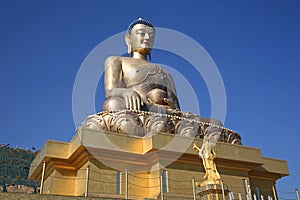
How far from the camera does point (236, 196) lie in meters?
8.47

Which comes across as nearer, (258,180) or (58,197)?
(58,197)

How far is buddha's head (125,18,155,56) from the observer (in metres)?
13.5

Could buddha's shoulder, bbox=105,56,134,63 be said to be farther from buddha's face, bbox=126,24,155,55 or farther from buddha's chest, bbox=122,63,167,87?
buddha's face, bbox=126,24,155,55

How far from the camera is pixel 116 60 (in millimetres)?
12156

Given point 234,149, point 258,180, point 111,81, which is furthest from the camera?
point 111,81

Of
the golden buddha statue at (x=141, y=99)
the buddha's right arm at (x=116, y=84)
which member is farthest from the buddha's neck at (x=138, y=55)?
the buddha's right arm at (x=116, y=84)

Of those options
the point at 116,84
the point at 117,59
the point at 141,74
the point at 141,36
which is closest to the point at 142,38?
the point at 141,36

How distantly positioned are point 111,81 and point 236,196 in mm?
5239

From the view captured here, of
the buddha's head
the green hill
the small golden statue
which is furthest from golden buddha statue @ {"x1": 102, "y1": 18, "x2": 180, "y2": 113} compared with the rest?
the green hill

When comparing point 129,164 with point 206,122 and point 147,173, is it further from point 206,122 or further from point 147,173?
point 206,122

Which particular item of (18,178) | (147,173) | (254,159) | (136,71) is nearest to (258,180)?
(254,159)

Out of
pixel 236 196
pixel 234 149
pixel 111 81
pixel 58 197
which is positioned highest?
pixel 111 81

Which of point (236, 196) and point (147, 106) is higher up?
point (147, 106)

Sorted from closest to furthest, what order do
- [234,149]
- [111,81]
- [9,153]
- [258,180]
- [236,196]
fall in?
[236,196]
[234,149]
[258,180]
[111,81]
[9,153]
